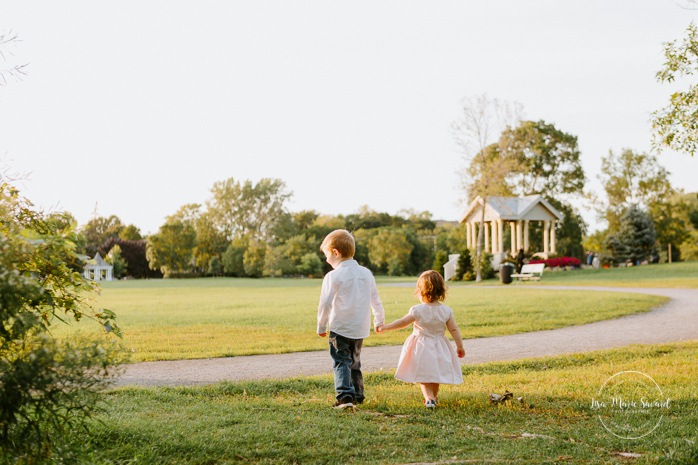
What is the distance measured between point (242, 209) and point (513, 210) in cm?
4211

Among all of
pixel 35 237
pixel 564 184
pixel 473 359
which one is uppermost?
pixel 564 184

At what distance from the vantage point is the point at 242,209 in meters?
80.6

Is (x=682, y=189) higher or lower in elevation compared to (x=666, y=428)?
higher

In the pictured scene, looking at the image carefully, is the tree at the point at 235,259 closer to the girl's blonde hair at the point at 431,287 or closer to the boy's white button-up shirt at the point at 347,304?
the girl's blonde hair at the point at 431,287

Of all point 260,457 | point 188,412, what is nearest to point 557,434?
point 260,457

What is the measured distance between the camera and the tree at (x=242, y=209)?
262ft

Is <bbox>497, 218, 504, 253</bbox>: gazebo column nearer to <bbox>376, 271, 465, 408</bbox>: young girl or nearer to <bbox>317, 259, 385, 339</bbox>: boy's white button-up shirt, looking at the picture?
<bbox>376, 271, 465, 408</bbox>: young girl

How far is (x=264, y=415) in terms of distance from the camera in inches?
231

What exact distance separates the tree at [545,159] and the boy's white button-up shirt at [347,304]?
5036 cm

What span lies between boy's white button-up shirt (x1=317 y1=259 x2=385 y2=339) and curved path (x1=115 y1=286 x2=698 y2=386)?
2.31 m

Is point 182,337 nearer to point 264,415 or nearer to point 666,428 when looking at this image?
point 264,415

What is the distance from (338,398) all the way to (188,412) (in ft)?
4.56

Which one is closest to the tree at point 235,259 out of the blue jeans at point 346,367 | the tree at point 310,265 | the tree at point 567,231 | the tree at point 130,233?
the tree at point 310,265

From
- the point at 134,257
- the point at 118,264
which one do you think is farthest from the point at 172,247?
the point at 134,257
